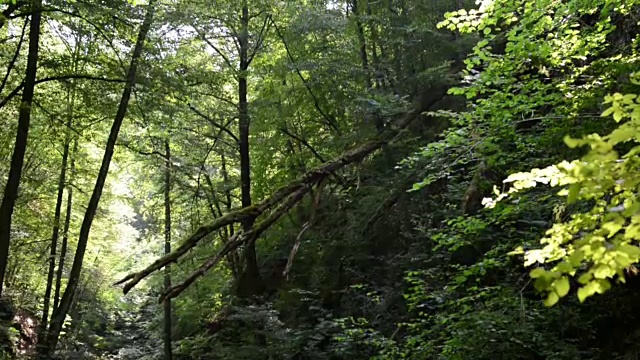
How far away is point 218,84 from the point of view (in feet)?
34.6

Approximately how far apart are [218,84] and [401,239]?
16.7 feet

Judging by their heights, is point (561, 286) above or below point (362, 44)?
below

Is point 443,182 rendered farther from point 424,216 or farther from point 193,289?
point 193,289

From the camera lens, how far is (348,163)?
8.61m

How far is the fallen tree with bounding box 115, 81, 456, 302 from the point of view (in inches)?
235

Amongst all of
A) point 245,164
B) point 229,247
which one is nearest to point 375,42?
Answer: point 245,164

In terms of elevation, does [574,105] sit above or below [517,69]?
below

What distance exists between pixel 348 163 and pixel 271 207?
5.08ft

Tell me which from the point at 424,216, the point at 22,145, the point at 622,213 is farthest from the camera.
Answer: the point at 424,216

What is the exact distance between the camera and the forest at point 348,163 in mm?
4418

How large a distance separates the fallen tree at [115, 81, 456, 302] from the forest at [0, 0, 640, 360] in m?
0.03

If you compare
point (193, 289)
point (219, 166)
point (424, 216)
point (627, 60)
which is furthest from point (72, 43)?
point (627, 60)

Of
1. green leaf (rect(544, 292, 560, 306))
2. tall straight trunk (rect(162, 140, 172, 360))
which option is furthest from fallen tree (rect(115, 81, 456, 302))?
green leaf (rect(544, 292, 560, 306))

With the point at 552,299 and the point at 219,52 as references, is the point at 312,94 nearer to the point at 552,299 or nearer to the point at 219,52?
the point at 219,52
